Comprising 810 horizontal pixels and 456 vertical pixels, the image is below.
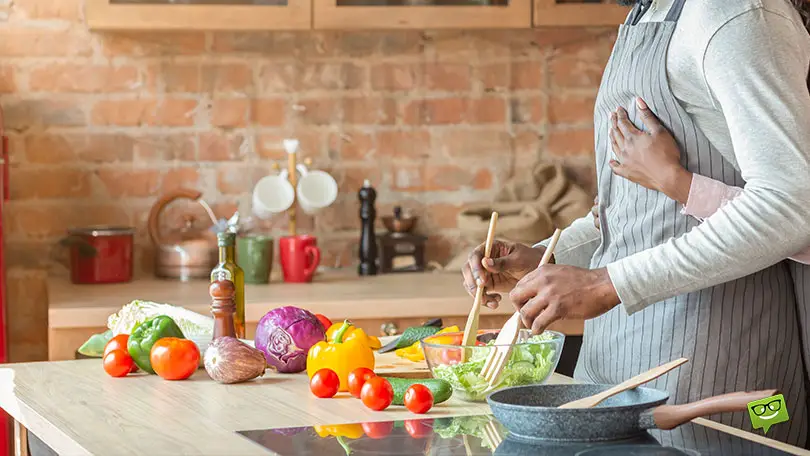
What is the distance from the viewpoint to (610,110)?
6.11 feet

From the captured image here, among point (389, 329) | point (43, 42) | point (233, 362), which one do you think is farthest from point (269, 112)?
point (233, 362)

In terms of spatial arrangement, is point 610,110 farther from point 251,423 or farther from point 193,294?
point 193,294

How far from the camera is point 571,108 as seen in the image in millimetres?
3889

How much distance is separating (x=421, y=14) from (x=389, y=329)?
96 centimetres

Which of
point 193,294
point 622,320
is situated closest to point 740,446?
point 622,320

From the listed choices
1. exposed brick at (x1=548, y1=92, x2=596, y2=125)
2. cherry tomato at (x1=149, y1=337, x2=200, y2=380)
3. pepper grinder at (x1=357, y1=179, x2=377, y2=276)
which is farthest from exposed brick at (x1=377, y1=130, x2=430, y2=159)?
cherry tomato at (x1=149, y1=337, x2=200, y2=380)

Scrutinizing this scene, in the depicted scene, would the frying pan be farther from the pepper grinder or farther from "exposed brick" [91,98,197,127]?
"exposed brick" [91,98,197,127]

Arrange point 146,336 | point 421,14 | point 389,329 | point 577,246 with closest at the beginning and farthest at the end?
point 146,336 → point 577,246 → point 389,329 → point 421,14

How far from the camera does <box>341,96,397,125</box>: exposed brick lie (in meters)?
3.76

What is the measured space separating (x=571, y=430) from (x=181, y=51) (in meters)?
2.54

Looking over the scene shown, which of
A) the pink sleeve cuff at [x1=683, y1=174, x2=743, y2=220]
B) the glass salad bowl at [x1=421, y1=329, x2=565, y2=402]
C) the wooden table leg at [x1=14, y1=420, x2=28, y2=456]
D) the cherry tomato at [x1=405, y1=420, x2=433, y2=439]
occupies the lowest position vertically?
the wooden table leg at [x1=14, y1=420, x2=28, y2=456]

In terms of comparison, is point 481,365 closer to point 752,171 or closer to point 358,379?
point 358,379

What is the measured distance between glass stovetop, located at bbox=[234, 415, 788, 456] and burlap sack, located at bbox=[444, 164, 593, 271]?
2.00 metres

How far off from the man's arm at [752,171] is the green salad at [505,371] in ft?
0.69
